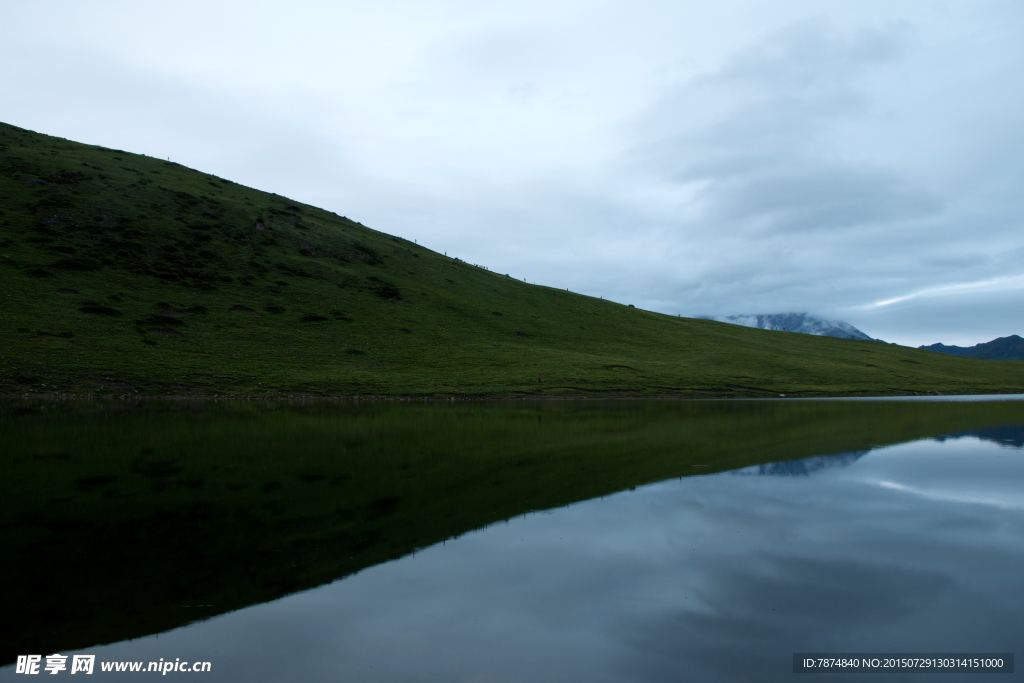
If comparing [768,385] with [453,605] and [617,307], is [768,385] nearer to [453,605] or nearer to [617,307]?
[617,307]

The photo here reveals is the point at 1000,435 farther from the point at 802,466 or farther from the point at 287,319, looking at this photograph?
the point at 287,319

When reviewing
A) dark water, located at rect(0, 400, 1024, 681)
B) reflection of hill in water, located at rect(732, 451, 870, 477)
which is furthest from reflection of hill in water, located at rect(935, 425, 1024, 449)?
reflection of hill in water, located at rect(732, 451, 870, 477)

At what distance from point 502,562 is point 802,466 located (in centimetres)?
1300

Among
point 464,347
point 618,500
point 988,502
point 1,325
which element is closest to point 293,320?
point 464,347

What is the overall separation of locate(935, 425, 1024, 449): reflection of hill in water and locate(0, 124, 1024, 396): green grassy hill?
3532 cm

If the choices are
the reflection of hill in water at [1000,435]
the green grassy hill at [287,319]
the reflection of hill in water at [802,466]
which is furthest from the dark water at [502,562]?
the green grassy hill at [287,319]

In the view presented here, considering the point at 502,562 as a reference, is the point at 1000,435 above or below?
above

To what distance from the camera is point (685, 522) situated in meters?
11.3

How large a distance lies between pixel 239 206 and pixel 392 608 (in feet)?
Answer: 363

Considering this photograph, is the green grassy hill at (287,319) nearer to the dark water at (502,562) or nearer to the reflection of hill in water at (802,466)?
the dark water at (502,562)

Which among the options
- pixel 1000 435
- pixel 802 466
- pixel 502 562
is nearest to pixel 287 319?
pixel 802 466

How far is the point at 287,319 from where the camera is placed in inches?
2889

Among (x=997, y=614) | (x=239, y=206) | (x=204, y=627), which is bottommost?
(x=204, y=627)

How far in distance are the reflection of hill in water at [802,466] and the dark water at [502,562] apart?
0.16 m
